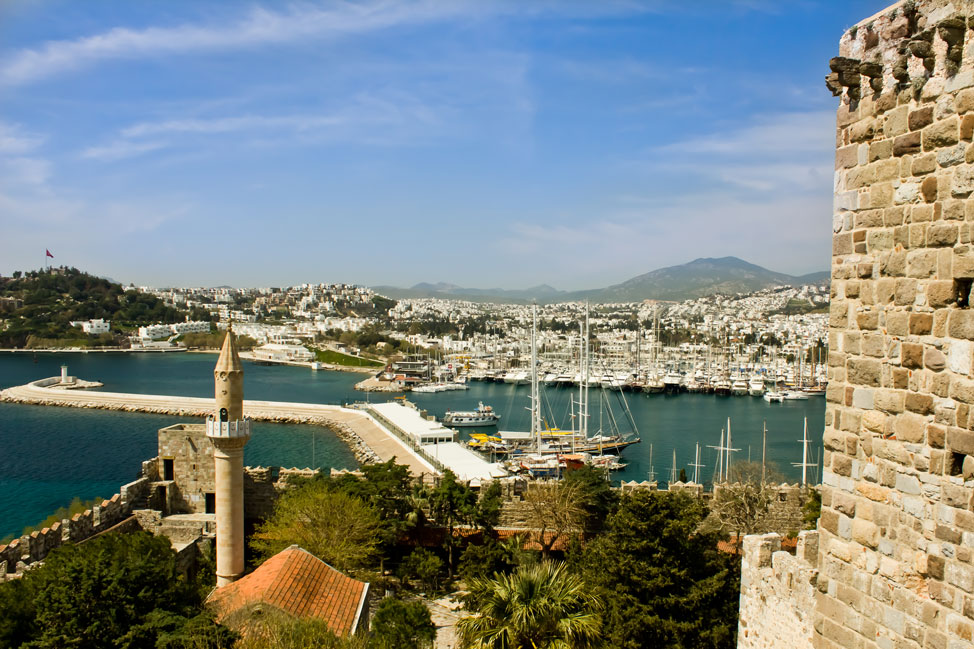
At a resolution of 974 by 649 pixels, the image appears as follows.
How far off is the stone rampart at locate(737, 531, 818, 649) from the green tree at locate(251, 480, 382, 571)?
8028 mm

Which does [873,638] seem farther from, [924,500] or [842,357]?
[842,357]

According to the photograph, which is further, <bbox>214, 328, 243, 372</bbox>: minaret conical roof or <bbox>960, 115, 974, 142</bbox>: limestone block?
<bbox>214, 328, 243, 372</bbox>: minaret conical roof

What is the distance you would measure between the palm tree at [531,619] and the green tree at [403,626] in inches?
91.7

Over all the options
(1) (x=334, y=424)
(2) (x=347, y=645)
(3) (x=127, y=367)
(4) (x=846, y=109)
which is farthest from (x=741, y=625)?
(3) (x=127, y=367)

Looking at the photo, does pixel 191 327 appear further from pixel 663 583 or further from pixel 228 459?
pixel 663 583

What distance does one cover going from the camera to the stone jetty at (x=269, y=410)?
93.0 ft

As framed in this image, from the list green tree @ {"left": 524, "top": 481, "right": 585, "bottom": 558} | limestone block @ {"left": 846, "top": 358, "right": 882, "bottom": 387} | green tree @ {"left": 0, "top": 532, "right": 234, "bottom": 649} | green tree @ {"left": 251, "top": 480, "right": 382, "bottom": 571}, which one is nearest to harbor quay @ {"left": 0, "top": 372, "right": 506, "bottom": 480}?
green tree @ {"left": 524, "top": 481, "right": 585, "bottom": 558}

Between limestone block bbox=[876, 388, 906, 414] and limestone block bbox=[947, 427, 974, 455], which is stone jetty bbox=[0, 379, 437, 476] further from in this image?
limestone block bbox=[947, 427, 974, 455]

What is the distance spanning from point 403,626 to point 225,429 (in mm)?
4702

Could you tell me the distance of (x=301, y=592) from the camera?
7.64m

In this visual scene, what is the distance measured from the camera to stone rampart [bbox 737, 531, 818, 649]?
10.1 ft

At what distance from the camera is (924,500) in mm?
2012

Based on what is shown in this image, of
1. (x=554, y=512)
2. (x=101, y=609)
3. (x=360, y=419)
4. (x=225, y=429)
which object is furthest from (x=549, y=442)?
(x=101, y=609)

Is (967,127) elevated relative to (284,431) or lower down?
elevated
